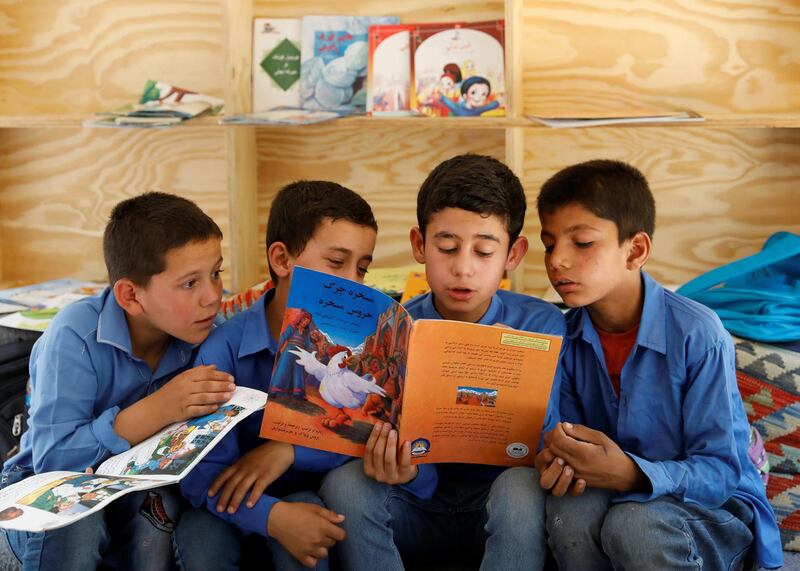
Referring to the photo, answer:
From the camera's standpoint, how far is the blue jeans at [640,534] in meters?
1.27

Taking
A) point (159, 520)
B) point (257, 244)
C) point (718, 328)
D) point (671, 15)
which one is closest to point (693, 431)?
point (718, 328)

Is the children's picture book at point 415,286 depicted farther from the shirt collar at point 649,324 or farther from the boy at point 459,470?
the shirt collar at point 649,324

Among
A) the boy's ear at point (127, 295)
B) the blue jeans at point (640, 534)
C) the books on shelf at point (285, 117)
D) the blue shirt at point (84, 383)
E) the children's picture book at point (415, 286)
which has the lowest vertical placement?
the blue jeans at point (640, 534)

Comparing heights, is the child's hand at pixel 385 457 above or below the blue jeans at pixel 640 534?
above

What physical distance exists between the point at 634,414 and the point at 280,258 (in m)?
0.71

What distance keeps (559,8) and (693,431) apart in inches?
55.1

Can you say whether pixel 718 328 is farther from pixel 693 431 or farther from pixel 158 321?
pixel 158 321

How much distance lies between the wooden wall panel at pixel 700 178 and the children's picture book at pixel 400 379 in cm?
126

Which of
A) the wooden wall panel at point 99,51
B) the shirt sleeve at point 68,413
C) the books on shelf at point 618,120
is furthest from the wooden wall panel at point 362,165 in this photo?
the shirt sleeve at point 68,413

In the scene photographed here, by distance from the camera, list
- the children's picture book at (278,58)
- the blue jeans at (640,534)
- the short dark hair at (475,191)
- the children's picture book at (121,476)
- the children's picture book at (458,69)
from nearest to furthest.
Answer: the children's picture book at (121,476) < the blue jeans at (640,534) < the short dark hair at (475,191) < the children's picture book at (458,69) < the children's picture book at (278,58)

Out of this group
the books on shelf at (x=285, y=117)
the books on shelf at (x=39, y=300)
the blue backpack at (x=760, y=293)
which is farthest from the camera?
the books on shelf at (x=285, y=117)

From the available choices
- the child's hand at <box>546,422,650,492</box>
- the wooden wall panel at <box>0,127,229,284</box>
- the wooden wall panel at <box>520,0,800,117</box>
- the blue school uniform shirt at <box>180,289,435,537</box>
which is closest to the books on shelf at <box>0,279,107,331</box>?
the wooden wall panel at <box>0,127,229,284</box>

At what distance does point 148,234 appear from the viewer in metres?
1.54

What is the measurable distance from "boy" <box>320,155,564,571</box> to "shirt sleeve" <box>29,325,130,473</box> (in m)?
0.38
